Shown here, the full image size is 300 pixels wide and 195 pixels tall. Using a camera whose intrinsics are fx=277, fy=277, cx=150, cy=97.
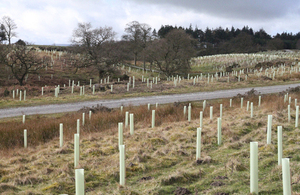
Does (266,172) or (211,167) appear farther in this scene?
(211,167)

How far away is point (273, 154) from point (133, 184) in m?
3.75

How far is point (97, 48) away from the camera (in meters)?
41.2

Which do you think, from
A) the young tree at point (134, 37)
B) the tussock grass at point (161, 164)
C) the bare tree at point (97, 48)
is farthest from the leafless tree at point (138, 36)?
the tussock grass at point (161, 164)

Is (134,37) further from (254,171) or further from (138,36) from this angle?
(254,171)

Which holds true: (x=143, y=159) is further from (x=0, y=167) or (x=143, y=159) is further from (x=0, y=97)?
(x=0, y=97)

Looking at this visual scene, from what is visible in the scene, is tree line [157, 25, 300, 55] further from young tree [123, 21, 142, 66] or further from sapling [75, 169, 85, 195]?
sapling [75, 169, 85, 195]

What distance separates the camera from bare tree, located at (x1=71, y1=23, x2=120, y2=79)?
40.1 m

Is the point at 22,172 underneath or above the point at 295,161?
underneath

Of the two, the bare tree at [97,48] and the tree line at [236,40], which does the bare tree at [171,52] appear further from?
the tree line at [236,40]

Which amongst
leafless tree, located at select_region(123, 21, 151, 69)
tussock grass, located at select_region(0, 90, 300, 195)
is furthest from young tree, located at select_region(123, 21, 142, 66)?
tussock grass, located at select_region(0, 90, 300, 195)

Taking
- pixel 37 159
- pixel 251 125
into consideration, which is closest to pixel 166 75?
pixel 251 125

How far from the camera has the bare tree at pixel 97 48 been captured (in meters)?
40.1

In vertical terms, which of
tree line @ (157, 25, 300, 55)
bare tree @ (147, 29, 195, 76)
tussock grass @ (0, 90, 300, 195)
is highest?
tree line @ (157, 25, 300, 55)

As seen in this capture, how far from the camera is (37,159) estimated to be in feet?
26.2
